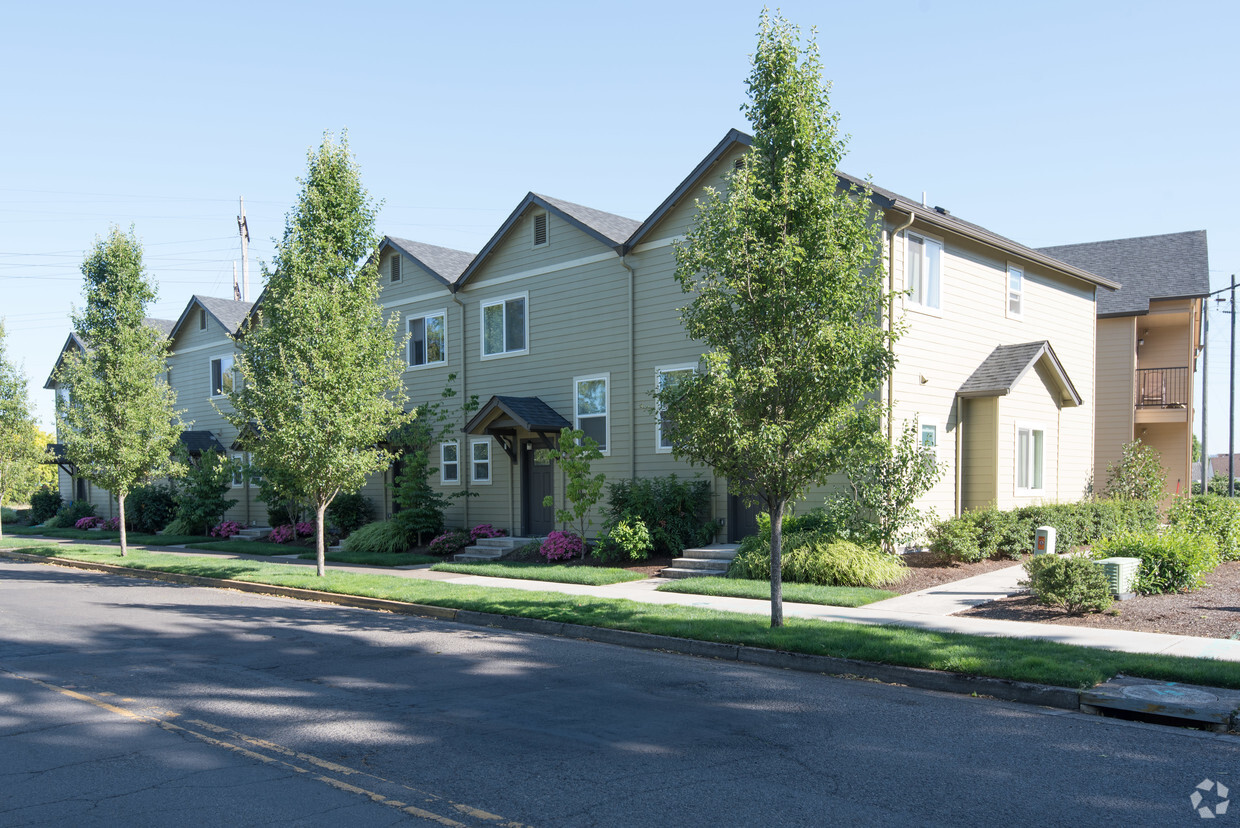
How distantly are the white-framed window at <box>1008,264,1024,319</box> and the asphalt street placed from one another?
1479 cm

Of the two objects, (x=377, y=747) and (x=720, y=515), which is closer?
(x=377, y=747)

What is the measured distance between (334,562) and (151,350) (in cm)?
842

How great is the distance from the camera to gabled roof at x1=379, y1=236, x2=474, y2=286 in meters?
25.1

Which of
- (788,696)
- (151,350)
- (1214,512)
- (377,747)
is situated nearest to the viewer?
(377,747)

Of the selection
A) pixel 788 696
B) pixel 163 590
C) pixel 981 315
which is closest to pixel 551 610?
pixel 788 696

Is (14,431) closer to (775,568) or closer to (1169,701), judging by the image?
(775,568)

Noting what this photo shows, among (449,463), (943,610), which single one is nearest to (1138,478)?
(943,610)

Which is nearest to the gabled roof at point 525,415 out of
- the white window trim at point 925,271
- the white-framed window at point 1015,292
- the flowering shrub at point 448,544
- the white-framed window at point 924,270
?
the flowering shrub at point 448,544

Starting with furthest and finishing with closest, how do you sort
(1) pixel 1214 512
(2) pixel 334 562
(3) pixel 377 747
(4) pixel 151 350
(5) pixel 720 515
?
(4) pixel 151 350
(2) pixel 334 562
(5) pixel 720 515
(1) pixel 1214 512
(3) pixel 377 747

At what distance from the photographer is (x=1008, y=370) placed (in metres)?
19.0

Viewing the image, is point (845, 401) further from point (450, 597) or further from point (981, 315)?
point (981, 315)

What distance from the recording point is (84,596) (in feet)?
53.2

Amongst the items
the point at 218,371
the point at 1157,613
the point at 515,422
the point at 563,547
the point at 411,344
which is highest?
the point at 411,344

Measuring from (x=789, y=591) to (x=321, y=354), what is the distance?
935 cm
